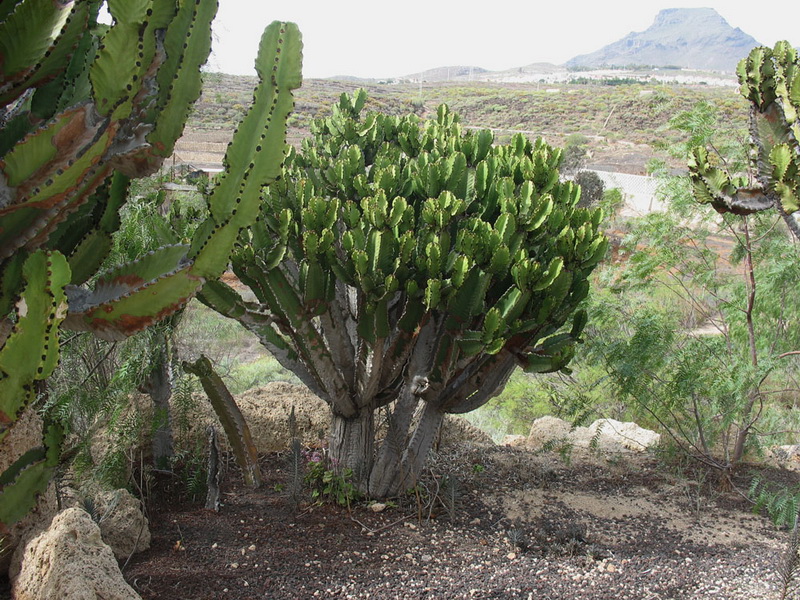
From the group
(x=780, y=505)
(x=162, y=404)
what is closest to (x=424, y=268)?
(x=162, y=404)

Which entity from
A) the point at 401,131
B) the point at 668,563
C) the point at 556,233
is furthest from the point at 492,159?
the point at 668,563

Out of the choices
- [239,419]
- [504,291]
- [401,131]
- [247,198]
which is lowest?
[239,419]

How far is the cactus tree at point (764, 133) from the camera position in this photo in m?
4.99

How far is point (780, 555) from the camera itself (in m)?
4.10

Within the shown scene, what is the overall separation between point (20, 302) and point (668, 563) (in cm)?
374

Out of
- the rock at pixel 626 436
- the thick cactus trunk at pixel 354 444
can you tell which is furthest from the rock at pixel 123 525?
the rock at pixel 626 436

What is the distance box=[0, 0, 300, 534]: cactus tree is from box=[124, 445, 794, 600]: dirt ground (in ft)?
5.16

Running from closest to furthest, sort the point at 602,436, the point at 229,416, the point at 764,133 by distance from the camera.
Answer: the point at 229,416 → the point at 764,133 → the point at 602,436

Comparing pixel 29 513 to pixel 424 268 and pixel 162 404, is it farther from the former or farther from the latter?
pixel 424 268

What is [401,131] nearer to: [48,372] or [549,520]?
[549,520]

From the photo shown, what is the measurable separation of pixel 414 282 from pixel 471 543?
1643mm

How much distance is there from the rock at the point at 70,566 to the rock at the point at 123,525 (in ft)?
2.34

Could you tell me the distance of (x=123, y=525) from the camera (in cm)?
357

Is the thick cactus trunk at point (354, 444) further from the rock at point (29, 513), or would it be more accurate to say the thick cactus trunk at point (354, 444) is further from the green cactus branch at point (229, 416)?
the rock at point (29, 513)
